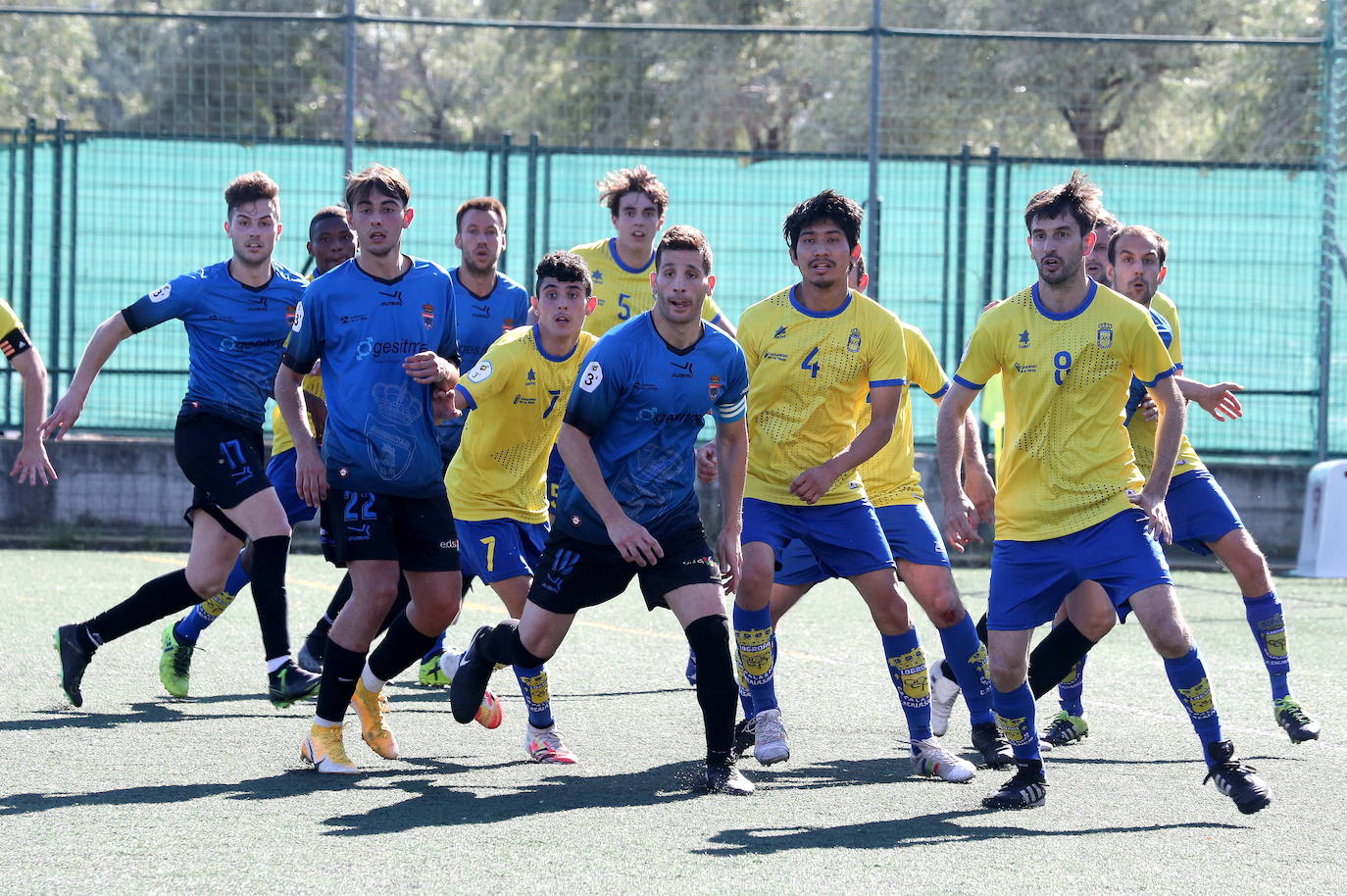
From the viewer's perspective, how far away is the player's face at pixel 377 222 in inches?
237

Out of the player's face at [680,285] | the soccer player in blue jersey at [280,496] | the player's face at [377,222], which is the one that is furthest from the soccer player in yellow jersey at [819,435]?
the soccer player in blue jersey at [280,496]

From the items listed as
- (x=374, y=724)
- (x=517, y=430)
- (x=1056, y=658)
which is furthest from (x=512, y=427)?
(x=1056, y=658)

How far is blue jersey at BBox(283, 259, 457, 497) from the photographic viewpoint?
5977 millimetres

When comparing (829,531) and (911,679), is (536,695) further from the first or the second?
(911,679)

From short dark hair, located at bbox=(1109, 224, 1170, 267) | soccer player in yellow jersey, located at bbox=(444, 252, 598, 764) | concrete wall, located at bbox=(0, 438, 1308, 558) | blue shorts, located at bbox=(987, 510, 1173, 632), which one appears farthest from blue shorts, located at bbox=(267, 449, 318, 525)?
concrete wall, located at bbox=(0, 438, 1308, 558)

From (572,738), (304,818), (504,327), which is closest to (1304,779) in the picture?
(572,738)

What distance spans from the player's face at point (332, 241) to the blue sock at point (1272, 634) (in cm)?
419

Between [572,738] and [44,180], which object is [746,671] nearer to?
[572,738]

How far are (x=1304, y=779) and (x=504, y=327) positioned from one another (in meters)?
3.89

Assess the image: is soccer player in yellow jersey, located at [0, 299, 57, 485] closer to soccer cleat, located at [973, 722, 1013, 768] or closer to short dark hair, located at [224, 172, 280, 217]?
short dark hair, located at [224, 172, 280, 217]

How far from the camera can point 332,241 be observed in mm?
7930

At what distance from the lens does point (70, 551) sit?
1264 cm

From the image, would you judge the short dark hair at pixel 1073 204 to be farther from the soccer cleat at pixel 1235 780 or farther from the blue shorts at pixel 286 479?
the blue shorts at pixel 286 479

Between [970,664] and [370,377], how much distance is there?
2.39 meters
